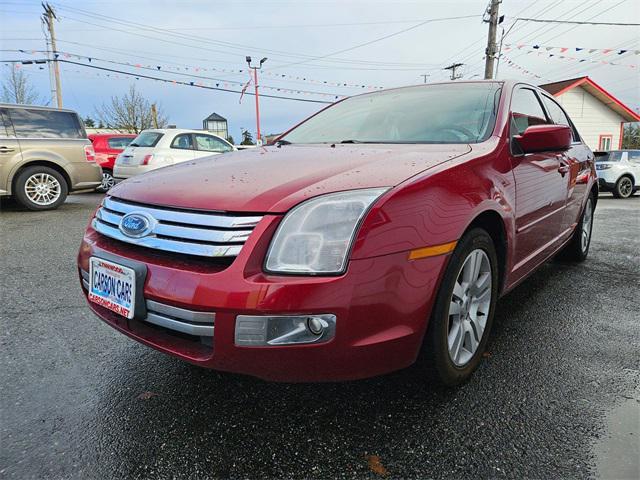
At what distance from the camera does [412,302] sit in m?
1.60

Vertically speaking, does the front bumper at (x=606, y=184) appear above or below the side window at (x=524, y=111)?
below

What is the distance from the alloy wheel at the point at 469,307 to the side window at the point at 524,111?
85 cm

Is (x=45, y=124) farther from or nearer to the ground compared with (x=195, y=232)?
farther from the ground

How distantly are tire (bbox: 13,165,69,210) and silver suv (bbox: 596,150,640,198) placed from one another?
13.0 metres

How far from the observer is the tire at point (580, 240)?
3.93 m

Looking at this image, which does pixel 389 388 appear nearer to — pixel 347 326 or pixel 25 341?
pixel 347 326

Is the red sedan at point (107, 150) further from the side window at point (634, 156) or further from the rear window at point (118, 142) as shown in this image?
the side window at point (634, 156)

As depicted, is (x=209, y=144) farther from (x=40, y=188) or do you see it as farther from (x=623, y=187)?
(x=623, y=187)

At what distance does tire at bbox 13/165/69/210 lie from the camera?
7.05 metres

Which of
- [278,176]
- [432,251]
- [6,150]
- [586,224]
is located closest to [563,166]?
[586,224]

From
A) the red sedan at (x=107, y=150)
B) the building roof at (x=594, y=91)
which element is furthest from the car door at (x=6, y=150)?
the building roof at (x=594, y=91)

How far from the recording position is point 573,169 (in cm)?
329

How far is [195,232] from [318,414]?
0.88 meters

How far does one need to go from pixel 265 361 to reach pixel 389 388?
712mm
